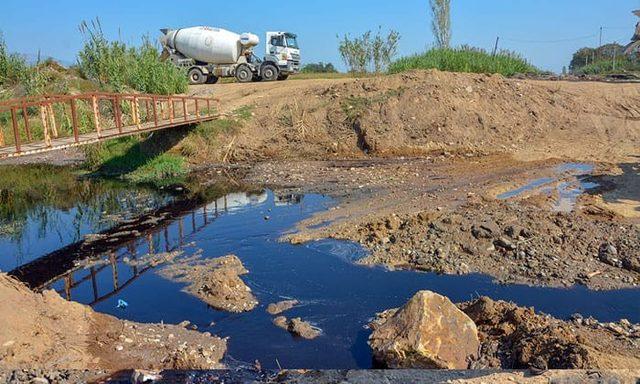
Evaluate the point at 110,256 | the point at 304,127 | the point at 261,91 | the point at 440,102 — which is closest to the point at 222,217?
the point at 110,256

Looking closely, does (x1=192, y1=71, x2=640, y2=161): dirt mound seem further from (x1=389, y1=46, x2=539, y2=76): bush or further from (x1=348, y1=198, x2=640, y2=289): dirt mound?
(x1=348, y1=198, x2=640, y2=289): dirt mound

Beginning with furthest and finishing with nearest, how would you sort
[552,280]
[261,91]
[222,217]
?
[261,91]
[222,217]
[552,280]

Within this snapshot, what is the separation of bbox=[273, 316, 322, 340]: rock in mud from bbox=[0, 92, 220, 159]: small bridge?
5884 mm

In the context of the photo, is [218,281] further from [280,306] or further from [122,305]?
[122,305]

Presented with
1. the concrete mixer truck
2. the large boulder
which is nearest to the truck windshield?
the concrete mixer truck

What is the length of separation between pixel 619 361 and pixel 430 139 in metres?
12.0

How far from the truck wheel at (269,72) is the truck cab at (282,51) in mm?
276

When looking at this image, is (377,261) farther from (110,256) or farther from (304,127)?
(304,127)

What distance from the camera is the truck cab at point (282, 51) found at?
25453mm

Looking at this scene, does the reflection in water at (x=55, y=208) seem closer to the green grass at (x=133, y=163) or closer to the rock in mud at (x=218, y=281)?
the green grass at (x=133, y=163)

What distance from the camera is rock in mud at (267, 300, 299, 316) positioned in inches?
241

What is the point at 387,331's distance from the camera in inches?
197

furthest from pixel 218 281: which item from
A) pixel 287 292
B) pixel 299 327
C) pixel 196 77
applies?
pixel 196 77

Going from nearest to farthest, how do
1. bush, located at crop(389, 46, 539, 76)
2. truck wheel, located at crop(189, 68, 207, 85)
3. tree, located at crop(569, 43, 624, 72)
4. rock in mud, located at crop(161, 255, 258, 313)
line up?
rock in mud, located at crop(161, 255, 258, 313) → bush, located at crop(389, 46, 539, 76) → truck wheel, located at crop(189, 68, 207, 85) → tree, located at crop(569, 43, 624, 72)
